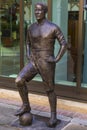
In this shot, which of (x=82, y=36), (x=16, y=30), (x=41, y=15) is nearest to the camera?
(x=41, y=15)

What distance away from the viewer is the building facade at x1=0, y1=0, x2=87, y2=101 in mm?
6754

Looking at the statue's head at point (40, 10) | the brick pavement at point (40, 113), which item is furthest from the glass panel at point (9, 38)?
the statue's head at point (40, 10)

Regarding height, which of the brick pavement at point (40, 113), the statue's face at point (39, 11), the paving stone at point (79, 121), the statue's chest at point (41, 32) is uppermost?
the statue's face at point (39, 11)

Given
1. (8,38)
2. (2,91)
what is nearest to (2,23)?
(8,38)

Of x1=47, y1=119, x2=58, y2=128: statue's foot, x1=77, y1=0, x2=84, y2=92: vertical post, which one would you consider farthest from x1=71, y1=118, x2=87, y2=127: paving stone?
x1=77, y1=0, x2=84, y2=92: vertical post

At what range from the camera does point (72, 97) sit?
6.88m

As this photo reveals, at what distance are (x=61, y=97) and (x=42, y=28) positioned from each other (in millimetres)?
1720

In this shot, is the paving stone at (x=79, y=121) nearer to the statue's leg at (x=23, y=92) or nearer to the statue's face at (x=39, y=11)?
the statue's leg at (x=23, y=92)

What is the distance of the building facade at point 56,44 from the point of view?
6.75m

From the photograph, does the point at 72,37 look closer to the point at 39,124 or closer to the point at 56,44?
the point at 56,44

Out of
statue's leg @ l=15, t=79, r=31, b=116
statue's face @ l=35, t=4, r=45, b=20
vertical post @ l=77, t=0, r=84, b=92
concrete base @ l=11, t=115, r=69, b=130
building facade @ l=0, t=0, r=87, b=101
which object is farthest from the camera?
building facade @ l=0, t=0, r=87, b=101

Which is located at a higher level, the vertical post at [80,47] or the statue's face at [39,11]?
the statue's face at [39,11]

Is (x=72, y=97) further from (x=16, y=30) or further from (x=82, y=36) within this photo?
(x=16, y=30)

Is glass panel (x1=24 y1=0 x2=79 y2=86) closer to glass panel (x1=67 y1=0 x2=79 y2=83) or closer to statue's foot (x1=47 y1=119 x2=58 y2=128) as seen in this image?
glass panel (x1=67 y1=0 x2=79 y2=83)
